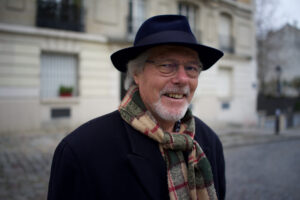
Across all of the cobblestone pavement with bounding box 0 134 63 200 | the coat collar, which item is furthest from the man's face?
the cobblestone pavement with bounding box 0 134 63 200

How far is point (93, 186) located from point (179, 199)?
535 mm

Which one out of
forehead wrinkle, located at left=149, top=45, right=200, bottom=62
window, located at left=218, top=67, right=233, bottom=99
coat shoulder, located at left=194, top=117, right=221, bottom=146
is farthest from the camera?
window, located at left=218, top=67, right=233, bottom=99

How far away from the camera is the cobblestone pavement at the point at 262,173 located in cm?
466

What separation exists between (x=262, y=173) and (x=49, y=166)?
5.09 meters

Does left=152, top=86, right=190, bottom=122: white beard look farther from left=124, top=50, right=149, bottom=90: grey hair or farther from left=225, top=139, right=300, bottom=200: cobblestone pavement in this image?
left=225, top=139, right=300, bottom=200: cobblestone pavement

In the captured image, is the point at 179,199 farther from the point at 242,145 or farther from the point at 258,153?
the point at 242,145

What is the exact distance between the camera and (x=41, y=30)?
9.47 meters

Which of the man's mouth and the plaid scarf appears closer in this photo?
the plaid scarf

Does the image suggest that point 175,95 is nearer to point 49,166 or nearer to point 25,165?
point 49,166

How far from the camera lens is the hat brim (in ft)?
5.25

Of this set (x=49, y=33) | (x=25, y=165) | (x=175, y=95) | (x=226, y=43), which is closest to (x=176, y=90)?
(x=175, y=95)

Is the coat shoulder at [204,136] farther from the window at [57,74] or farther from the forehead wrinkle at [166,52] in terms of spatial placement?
the window at [57,74]

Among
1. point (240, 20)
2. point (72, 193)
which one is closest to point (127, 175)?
point (72, 193)

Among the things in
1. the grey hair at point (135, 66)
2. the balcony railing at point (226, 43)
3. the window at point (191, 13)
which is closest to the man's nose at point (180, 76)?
the grey hair at point (135, 66)
